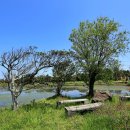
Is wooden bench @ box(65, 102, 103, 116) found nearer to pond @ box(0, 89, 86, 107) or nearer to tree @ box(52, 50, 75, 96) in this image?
tree @ box(52, 50, 75, 96)

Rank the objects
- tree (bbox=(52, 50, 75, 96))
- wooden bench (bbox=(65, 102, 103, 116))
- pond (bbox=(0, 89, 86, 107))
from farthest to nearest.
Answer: pond (bbox=(0, 89, 86, 107)) < tree (bbox=(52, 50, 75, 96)) < wooden bench (bbox=(65, 102, 103, 116))

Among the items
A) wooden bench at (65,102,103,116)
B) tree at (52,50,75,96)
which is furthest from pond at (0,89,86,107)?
wooden bench at (65,102,103,116)

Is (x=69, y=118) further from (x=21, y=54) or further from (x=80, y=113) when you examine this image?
(x=21, y=54)

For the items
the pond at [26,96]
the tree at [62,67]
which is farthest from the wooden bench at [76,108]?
the pond at [26,96]

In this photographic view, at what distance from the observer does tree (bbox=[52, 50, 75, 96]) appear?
2419 cm

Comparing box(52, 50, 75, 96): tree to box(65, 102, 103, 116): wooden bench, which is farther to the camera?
box(52, 50, 75, 96): tree

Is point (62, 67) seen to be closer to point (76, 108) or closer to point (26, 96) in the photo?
point (76, 108)

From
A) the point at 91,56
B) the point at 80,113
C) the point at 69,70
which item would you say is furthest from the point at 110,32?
the point at 80,113

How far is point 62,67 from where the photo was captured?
25.4 meters

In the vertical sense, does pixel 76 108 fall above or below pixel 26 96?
above

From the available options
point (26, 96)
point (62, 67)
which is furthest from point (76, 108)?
point (26, 96)

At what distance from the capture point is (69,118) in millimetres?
14680

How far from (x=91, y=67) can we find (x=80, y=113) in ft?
47.4

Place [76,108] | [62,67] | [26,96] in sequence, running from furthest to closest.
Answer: [26,96]
[62,67]
[76,108]
